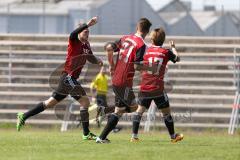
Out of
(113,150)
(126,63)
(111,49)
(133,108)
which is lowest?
(113,150)

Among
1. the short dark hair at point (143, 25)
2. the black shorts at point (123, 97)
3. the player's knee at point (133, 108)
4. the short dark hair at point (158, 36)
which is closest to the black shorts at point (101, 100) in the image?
the player's knee at point (133, 108)

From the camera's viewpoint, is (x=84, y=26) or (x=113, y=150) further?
(x=84, y=26)

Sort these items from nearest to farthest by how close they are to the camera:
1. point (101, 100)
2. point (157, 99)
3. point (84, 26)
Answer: point (84, 26), point (157, 99), point (101, 100)

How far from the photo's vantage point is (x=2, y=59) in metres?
24.9

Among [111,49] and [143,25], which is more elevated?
[143,25]

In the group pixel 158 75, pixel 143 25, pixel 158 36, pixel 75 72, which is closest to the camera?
pixel 143 25

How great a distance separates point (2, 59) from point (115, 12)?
1264 cm

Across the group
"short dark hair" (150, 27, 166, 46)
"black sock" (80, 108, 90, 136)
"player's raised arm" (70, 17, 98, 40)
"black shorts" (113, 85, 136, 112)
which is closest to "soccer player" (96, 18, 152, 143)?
"black shorts" (113, 85, 136, 112)

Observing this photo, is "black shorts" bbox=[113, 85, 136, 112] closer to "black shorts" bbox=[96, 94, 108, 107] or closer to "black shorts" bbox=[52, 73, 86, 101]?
"black shorts" bbox=[52, 73, 86, 101]

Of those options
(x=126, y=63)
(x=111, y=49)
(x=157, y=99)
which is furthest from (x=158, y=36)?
(x=157, y=99)

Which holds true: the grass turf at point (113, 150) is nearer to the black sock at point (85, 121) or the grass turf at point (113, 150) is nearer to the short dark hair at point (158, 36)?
the black sock at point (85, 121)

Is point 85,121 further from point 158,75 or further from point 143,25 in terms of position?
point 143,25

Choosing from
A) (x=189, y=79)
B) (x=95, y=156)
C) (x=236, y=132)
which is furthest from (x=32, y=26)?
(x=95, y=156)

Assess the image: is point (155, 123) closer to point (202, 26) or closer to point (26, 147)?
point (26, 147)
